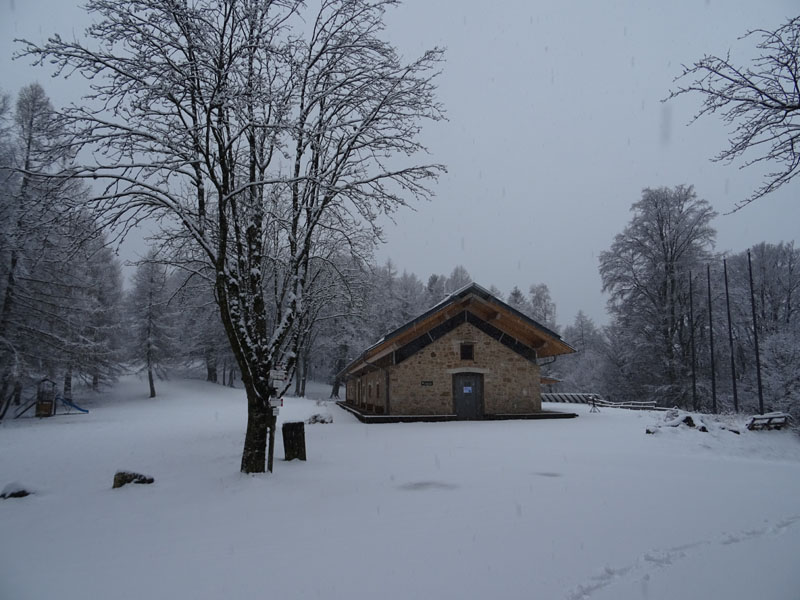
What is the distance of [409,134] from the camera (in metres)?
10.5

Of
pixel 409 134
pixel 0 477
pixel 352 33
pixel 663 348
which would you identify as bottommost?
pixel 0 477

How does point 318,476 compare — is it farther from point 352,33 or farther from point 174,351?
point 174,351

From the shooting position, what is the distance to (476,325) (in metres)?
21.2

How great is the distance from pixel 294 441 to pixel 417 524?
4.95 metres

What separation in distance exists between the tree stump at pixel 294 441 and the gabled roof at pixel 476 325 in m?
8.65

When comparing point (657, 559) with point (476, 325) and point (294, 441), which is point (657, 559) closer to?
point (294, 441)

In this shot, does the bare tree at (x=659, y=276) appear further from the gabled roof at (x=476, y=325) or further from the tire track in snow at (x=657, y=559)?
the tire track in snow at (x=657, y=559)

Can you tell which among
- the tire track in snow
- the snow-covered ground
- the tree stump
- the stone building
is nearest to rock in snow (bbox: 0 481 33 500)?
the snow-covered ground

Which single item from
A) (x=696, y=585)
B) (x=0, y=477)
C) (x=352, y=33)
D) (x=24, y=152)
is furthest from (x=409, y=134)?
(x=24, y=152)

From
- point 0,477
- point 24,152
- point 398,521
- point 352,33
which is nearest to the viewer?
point 398,521

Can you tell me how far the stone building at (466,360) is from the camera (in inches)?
786

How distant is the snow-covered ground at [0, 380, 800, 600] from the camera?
4.27 metres

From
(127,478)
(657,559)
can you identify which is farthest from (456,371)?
(657,559)

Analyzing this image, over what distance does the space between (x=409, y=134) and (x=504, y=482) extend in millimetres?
7428
